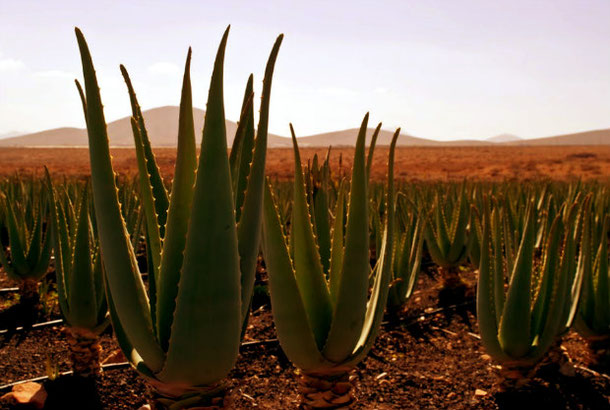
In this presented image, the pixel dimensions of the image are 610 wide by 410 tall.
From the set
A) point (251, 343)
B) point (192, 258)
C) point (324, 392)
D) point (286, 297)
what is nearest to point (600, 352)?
point (251, 343)

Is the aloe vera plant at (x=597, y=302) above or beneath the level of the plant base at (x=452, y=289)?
above

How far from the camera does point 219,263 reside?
824 millimetres

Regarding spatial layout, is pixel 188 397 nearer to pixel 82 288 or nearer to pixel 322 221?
pixel 322 221

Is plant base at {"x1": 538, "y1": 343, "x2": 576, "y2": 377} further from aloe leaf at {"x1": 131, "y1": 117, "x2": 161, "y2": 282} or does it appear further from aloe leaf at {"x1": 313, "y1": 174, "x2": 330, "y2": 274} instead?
aloe leaf at {"x1": 131, "y1": 117, "x2": 161, "y2": 282}

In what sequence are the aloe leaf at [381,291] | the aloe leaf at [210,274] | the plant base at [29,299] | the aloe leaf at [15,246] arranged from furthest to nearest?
the plant base at [29,299], the aloe leaf at [15,246], the aloe leaf at [381,291], the aloe leaf at [210,274]

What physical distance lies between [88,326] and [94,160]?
1597 mm

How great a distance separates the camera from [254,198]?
2.93ft

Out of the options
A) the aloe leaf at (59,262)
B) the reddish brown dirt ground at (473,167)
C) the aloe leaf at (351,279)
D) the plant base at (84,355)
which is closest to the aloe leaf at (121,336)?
the aloe leaf at (351,279)

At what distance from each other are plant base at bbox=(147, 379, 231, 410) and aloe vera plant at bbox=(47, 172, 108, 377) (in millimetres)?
1335

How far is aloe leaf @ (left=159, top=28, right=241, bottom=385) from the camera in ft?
2.64

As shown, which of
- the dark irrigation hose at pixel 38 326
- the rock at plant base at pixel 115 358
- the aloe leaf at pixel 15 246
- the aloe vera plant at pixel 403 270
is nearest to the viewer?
the rock at plant base at pixel 115 358

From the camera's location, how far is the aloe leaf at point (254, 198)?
2.88 feet

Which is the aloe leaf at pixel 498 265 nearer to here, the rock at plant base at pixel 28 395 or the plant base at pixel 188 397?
the plant base at pixel 188 397

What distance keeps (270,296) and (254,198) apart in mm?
259
